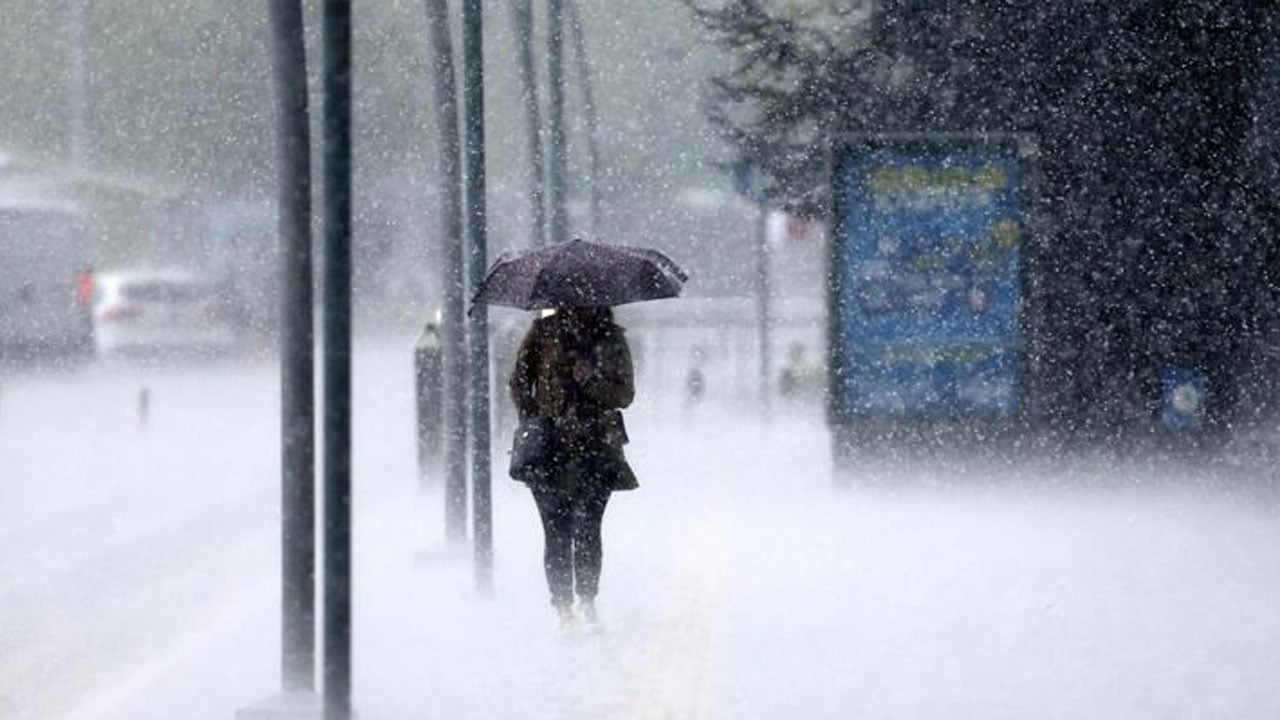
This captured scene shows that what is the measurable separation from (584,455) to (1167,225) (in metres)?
6.57

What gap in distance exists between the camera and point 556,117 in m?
18.3

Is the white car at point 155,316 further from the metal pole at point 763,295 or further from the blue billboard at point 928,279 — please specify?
the blue billboard at point 928,279

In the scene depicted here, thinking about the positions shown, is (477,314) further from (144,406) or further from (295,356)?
(144,406)

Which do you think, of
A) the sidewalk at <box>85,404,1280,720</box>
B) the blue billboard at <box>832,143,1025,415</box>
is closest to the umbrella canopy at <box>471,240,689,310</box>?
the sidewalk at <box>85,404,1280,720</box>

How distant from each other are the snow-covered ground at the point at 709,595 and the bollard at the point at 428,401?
11.9 inches

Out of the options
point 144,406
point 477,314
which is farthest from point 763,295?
point 477,314

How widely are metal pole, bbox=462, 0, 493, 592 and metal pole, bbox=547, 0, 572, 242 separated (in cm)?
603

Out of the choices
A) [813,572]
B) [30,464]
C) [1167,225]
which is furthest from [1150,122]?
[30,464]

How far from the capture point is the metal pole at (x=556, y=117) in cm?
1753

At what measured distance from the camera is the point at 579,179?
67.6 metres

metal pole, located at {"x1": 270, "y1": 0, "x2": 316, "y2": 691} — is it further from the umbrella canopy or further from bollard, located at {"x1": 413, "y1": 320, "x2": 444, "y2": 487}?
bollard, located at {"x1": 413, "y1": 320, "x2": 444, "y2": 487}

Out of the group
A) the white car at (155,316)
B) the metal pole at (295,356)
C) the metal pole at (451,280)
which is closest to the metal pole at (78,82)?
the white car at (155,316)

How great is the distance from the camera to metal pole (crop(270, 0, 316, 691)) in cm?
764

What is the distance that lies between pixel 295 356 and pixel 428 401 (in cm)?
816
